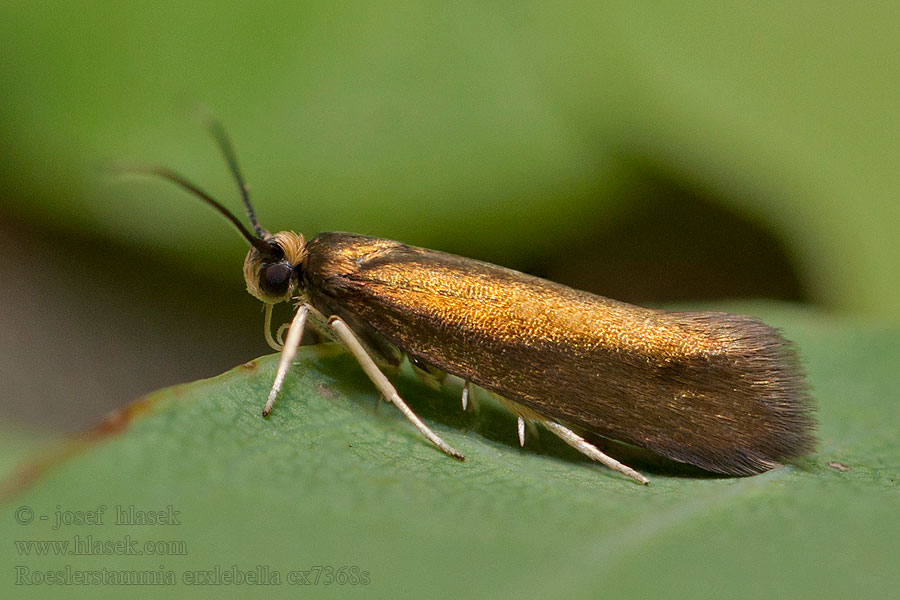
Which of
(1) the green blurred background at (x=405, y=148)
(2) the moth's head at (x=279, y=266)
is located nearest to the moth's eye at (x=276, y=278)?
(2) the moth's head at (x=279, y=266)

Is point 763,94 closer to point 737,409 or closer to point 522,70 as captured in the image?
point 522,70

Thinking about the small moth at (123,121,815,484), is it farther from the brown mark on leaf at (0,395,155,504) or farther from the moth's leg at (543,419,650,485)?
the brown mark on leaf at (0,395,155,504)

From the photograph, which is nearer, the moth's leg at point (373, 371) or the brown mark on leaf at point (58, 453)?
the brown mark on leaf at point (58, 453)

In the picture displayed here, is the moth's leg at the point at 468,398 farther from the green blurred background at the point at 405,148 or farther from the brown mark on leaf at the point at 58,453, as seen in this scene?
the green blurred background at the point at 405,148

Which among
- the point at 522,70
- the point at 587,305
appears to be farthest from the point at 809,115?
the point at 587,305

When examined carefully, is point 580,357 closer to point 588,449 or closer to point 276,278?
point 588,449

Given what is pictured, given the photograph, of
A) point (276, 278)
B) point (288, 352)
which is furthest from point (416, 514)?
point (276, 278)

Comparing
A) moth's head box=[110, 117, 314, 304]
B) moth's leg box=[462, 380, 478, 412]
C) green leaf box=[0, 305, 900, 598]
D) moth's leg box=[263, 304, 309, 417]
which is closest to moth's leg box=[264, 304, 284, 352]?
moth's head box=[110, 117, 314, 304]
